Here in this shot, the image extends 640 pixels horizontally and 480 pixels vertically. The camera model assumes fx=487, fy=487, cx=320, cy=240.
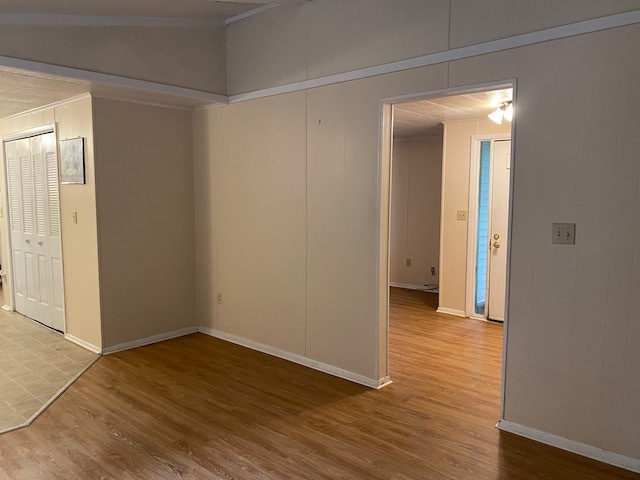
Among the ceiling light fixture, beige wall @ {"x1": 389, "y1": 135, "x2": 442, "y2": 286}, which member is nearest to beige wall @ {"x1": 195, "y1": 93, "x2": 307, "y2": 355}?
the ceiling light fixture

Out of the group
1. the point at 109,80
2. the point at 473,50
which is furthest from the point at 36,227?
the point at 473,50

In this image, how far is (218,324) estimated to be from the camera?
4.91 m

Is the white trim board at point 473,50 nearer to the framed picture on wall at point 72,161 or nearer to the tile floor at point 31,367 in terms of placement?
the framed picture on wall at point 72,161

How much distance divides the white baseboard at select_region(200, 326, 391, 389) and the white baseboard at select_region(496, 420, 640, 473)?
0.96 meters

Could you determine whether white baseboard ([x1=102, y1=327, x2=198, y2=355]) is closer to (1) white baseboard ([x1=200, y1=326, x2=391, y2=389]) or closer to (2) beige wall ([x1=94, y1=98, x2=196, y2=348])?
(2) beige wall ([x1=94, y1=98, x2=196, y2=348])

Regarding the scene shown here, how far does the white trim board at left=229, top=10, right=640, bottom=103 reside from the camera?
8.14 ft

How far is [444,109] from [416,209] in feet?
9.13

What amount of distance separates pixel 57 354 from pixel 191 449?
2.26 metres

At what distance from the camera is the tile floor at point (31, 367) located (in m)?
3.30

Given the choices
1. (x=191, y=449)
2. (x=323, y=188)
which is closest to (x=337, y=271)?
(x=323, y=188)

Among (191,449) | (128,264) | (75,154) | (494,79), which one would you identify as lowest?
(191,449)

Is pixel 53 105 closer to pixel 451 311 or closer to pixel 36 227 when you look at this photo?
pixel 36 227

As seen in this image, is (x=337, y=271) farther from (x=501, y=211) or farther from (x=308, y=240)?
(x=501, y=211)

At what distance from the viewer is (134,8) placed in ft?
12.1
